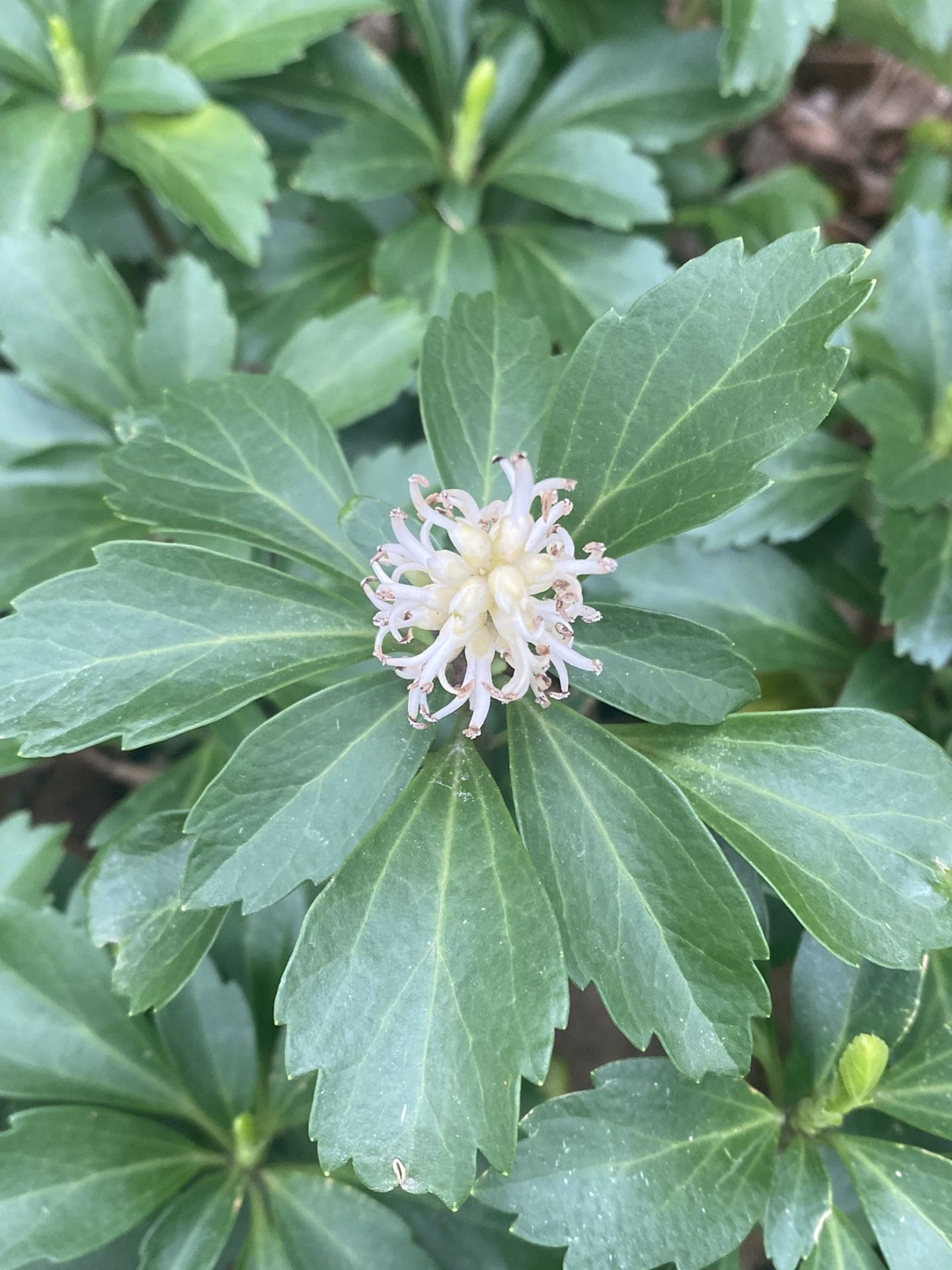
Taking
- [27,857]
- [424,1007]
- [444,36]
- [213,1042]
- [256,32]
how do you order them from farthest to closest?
[444,36] → [256,32] → [27,857] → [213,1042] → [424,1007]

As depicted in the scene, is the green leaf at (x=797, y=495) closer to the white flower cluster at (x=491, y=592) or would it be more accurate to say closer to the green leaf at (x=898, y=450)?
the green leaf at (x=898, y=450)

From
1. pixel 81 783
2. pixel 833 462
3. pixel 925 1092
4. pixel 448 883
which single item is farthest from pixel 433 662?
pixel 81 783

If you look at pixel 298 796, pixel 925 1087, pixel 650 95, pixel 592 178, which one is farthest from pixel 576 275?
pixel 925 1087

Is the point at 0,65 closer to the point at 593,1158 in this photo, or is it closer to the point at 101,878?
the point at 101,878

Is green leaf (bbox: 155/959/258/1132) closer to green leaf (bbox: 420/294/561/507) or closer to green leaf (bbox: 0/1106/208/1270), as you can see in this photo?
green leaf (bbox: 0/1106/208/1270)

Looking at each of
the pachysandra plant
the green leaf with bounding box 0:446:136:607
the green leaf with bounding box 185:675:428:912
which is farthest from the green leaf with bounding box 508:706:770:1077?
the green leaf with bounding box 0:446:136:607

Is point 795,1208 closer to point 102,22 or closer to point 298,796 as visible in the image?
point 298,796
